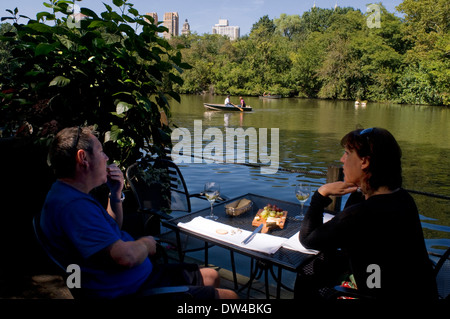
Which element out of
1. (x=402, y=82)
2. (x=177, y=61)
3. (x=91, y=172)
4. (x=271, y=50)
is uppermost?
(x=271, y=50)

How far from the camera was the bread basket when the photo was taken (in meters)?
2.54

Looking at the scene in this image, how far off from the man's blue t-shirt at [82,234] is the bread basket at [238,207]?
3.43 ft

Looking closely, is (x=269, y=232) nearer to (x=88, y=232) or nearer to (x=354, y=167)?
(x=354, y=167)

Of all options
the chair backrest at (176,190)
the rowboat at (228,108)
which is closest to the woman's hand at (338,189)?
the chair backrest at (176,190)

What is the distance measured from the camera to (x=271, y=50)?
6122cm

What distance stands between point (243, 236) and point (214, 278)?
297 millimetres

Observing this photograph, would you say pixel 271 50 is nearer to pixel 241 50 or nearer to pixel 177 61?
pixel 241 50

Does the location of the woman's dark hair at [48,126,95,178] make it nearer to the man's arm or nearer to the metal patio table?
the man's arm

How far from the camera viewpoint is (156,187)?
10.7 ft

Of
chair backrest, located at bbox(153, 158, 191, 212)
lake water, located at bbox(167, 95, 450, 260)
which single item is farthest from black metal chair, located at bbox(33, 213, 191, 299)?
chair backrest, located at bbox(153, 158, 191, 212)

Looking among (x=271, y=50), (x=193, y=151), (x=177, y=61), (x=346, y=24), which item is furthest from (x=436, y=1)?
(x=177, y=61)

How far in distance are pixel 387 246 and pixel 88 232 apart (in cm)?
122

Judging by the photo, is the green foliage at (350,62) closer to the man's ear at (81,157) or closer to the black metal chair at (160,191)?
the black metal chair at (160,191)

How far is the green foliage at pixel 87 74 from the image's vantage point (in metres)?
2.69
